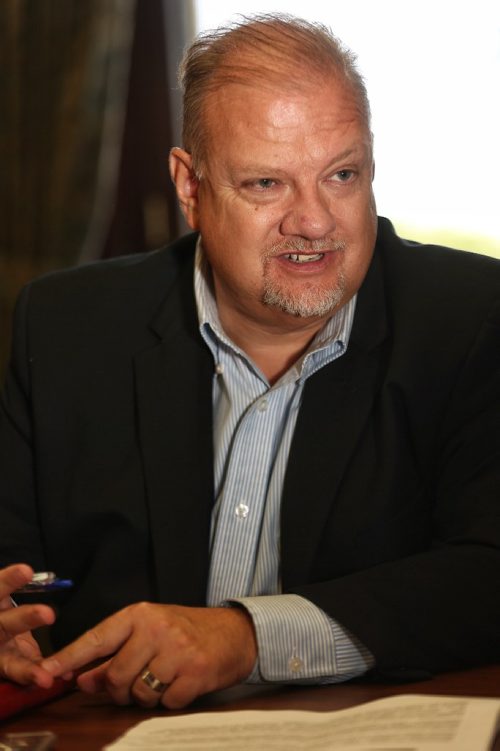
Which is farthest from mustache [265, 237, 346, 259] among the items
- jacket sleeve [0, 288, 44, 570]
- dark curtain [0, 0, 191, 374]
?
dark curtain [0, 0, 191, 374]

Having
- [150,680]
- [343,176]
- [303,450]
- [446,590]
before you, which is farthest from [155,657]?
[343,176]

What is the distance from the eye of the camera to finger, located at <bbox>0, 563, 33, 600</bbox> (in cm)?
160

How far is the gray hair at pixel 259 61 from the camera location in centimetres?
211

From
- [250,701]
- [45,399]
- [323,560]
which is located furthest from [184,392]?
[250,701]

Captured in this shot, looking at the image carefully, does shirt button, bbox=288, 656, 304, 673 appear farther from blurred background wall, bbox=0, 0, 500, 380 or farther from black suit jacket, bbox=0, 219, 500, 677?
blurred background wall, bbox=0, 0, 500, 380

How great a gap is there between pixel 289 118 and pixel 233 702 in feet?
3.47

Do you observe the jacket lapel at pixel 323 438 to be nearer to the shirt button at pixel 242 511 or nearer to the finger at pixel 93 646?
the shirt button at pixel 242 511

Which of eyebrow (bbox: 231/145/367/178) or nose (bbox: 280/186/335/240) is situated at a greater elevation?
eyebrow (bbox: 231/145/367/178)

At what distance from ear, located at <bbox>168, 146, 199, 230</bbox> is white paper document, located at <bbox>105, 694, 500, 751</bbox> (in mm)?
1253

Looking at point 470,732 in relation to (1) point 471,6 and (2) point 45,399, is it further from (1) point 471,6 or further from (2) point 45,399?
(1) point 471,6

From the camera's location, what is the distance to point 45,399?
2.32 metres

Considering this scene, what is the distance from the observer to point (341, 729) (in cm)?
127

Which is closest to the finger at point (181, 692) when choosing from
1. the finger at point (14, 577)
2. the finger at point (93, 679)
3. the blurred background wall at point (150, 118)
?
the finger at point (93, 679)

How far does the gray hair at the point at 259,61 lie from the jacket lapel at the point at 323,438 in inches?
17.9
